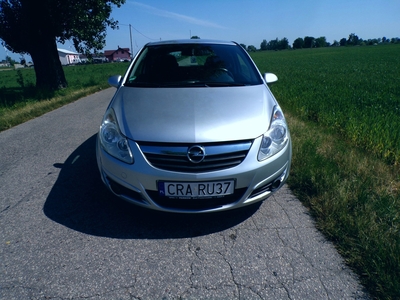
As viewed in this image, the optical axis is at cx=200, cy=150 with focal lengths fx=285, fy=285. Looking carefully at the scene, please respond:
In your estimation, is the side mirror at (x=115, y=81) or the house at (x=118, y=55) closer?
the side mirror at (x=115, y=81)

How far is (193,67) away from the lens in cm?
368

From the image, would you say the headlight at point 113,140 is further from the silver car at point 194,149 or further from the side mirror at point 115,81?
the side mirror at point 115,81

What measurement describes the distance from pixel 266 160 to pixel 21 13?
12.3 metres

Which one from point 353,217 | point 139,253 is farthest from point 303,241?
point 139,253

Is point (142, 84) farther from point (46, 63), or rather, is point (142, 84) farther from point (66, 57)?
point (66, 57)

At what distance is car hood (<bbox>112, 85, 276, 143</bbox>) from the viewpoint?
227 cm

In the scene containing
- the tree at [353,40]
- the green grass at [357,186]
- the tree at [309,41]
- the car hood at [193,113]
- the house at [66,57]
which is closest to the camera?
the green grass at [357,186]

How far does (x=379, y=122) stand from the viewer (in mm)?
4727

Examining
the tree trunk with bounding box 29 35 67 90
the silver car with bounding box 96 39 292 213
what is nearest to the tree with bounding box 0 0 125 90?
the tree trunk with bounding box 29 35 67 90

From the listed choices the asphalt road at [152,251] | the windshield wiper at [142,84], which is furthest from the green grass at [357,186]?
the windshield wiper at [142,84]

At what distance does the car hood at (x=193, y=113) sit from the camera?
2.27m

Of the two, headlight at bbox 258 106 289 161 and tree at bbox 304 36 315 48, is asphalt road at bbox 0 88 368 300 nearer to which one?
headlight at bbox 258 106 289 161

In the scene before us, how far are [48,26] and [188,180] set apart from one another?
11841 mm

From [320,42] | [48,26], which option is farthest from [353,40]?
[48,26]
